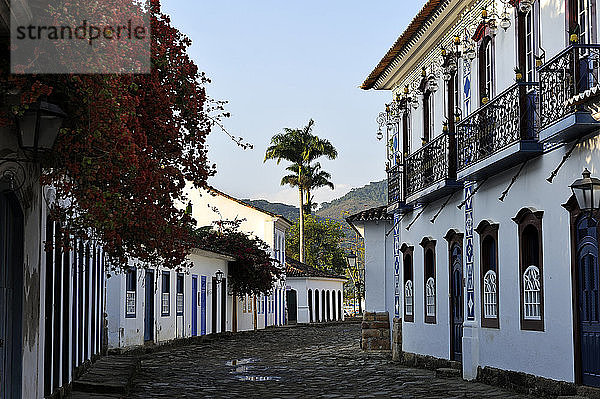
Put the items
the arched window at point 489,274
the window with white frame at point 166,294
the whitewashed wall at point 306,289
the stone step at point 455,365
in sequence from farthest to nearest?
the whitewashed wall at point 306,289 → the window with white frame at point 166,294 → the stone step at point 455,365 → the arched window at point 489,274

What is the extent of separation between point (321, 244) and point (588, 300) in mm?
61879

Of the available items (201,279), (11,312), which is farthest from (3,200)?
(201,279)

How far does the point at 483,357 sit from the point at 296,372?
4.33 metres

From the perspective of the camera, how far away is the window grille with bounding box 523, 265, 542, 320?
1323 centimetres

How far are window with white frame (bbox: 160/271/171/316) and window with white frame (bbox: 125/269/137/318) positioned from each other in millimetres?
3205

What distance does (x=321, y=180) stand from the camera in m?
65.5

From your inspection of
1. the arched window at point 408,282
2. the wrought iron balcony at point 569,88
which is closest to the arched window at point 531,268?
the wrought iron balcony at point 569,88

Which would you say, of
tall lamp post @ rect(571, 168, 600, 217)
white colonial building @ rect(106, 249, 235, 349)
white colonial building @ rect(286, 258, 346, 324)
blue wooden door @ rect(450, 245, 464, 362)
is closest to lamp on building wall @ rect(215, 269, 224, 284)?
white colonial building @ rect(106, 249, 235, 349)

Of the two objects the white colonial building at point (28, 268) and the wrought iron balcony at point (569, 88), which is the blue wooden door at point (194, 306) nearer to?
the white colonial building at point (28, 268)

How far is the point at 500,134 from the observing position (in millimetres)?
14000

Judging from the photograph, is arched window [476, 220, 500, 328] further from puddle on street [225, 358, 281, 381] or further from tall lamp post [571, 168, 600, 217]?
tall lamp post [571, 168, 600, 217]

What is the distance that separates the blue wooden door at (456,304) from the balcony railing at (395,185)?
132 inches

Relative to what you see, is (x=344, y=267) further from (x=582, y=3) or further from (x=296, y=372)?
(x=582, y=3)

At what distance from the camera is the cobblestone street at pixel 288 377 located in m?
14.0
